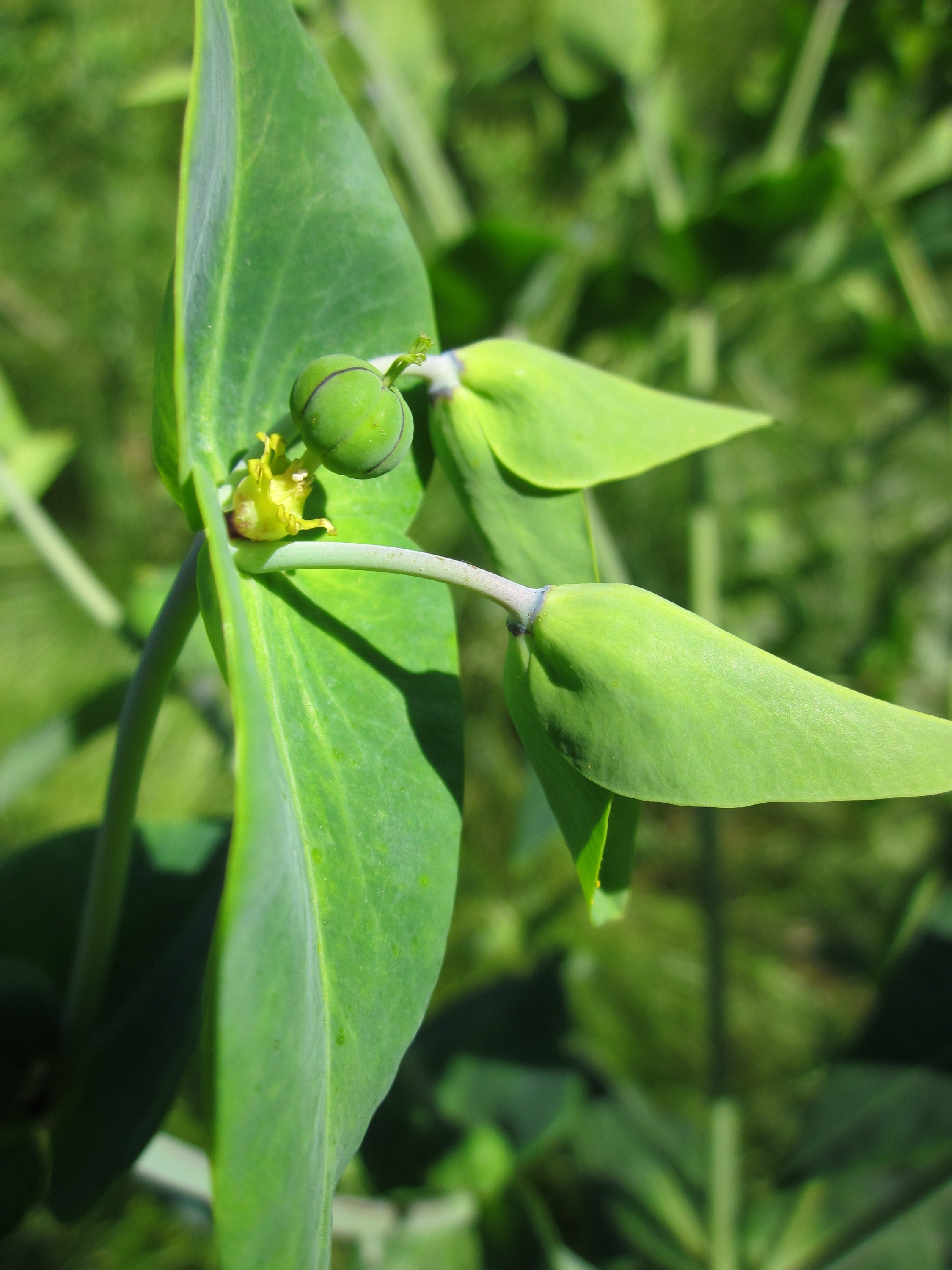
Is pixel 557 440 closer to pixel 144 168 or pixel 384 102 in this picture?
pixel 384 102

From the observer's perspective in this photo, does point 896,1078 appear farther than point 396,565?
Yes

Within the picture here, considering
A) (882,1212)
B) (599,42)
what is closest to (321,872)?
(882,1212)

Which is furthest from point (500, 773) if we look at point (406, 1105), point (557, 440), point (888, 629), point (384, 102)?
point (557, 440)

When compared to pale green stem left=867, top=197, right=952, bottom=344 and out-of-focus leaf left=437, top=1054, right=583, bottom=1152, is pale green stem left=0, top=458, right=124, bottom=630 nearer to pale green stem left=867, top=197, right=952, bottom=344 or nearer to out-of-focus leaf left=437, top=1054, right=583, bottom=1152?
out-of-focus leaf left=437, top=1054, right=583, bottom=1152

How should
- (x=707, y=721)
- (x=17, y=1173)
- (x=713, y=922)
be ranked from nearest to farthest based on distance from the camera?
(x=707, y=721) < (x=17, y=1173) < (x=713, y=922)

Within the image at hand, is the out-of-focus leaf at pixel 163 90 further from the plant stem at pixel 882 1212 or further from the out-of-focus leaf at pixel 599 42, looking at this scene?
the plant stem at pixel 882 1212

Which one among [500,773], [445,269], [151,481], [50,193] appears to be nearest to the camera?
[445,269]

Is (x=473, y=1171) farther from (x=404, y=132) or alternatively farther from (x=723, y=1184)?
(x=404, y=132)
